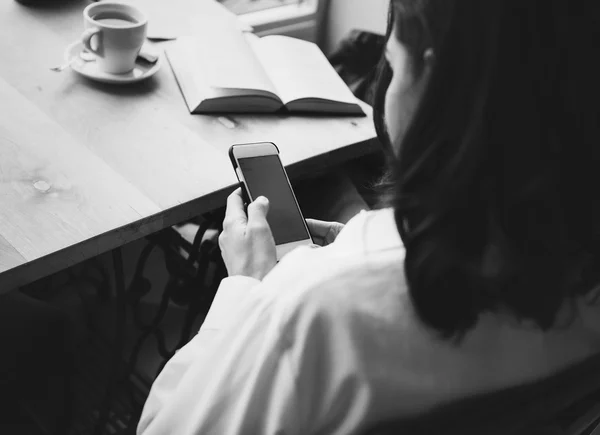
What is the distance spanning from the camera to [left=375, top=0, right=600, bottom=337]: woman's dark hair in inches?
17.5

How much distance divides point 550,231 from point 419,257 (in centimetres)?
10

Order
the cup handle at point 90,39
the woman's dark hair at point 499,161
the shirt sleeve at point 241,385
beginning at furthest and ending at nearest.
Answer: the cup handle at point 90,39 → the shirt sleeve at point 241,385 → the woman's dark hair at point 499,161

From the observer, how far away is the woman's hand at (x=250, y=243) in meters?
0.80

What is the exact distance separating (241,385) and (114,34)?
694 mm

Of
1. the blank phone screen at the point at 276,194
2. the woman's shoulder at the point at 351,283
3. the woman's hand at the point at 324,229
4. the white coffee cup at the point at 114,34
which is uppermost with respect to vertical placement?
the white coffee cup at the point at 114,34

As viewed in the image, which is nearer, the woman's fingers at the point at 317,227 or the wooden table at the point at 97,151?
the wooden table at the point at 97,151

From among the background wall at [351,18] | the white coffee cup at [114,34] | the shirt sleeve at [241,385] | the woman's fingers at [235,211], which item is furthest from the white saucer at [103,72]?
the background wall at [351,18]

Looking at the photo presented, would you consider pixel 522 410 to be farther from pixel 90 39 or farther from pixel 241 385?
pixel 90 39

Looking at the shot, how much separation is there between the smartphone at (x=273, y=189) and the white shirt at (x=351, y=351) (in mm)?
293

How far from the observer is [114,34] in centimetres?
106

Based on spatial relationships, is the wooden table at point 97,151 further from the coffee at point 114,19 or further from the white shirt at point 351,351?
the white shirt at point 351,351

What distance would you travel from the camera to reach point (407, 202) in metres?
0.53

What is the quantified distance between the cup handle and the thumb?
1.41 feet

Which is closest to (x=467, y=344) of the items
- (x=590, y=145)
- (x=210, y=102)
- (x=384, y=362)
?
(x=384, y=362)
